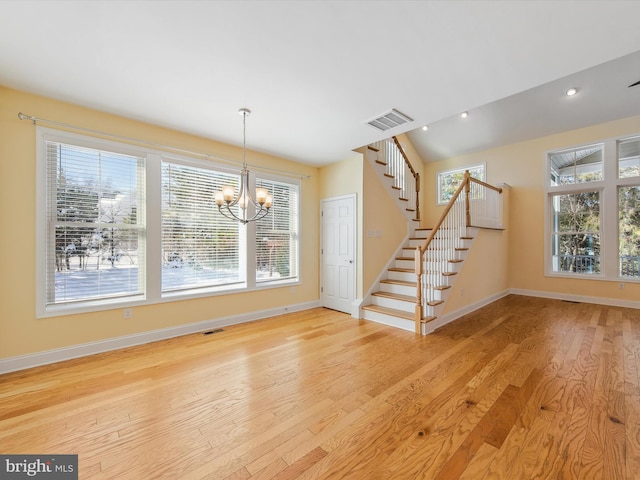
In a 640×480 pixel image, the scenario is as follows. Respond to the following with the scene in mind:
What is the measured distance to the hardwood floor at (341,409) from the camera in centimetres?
156

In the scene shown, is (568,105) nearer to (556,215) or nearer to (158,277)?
(556,215)

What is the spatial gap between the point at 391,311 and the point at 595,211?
4970 millimetres

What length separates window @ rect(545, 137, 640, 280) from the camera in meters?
5.09

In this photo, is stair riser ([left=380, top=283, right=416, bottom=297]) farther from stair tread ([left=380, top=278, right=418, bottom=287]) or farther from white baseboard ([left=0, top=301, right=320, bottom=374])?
white baseboard ([left=0, top=301, right=320, bottom=374])

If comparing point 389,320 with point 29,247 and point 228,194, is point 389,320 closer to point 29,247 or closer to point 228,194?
point 228,194

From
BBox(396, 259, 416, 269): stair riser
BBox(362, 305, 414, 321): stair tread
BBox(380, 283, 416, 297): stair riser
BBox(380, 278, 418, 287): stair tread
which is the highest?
BBox(396, 259, 416, 269): stair riser

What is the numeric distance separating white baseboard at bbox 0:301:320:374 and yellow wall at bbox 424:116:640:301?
4.61 metres

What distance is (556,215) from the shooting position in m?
5.93

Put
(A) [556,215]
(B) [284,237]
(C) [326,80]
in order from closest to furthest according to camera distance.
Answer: (C) [326,80] → (B) [284,237] → (A) [556,215]

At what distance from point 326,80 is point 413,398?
2.94 meters

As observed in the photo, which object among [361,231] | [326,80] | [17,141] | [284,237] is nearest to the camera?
[326,80]

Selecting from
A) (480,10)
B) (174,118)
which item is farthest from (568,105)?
(174,118)

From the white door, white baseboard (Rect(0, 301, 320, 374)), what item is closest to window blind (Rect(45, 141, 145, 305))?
white baseboard (Rect(0, 301, 320, 374))

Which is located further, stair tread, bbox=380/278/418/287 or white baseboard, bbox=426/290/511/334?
stair tread, bbox=380/278/418/287
